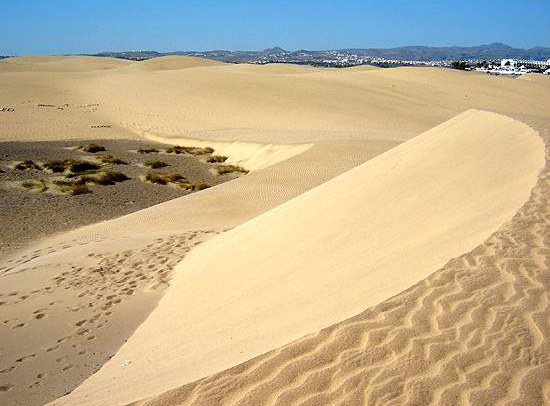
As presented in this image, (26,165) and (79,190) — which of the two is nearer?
(79,190)

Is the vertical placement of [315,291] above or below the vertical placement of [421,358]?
below

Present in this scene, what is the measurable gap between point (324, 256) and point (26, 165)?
15857mm

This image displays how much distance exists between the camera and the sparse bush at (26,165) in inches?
733

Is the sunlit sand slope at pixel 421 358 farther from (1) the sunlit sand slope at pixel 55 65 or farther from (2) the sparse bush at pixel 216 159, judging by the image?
(1) the sunlit sand slope at pixel 55 65

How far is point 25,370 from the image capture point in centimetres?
575

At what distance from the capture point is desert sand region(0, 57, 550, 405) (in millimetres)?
3359

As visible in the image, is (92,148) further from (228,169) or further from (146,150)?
(228,169)

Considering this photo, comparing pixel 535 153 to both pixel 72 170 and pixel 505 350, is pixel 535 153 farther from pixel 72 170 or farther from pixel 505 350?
pixel 72 170

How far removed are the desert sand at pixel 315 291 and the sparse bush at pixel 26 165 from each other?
7.53 meters

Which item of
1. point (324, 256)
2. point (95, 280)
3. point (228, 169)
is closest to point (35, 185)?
point (228, 169)

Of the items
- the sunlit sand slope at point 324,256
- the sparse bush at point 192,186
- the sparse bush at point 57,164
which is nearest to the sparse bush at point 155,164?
the sparse bush at point 57,164

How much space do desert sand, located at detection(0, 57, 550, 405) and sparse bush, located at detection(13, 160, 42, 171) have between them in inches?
297

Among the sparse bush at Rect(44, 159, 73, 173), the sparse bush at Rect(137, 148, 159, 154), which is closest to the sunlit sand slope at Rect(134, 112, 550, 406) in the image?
the sparse bush at Rect(44, 159, 73, 173)

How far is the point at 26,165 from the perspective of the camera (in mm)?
18953
